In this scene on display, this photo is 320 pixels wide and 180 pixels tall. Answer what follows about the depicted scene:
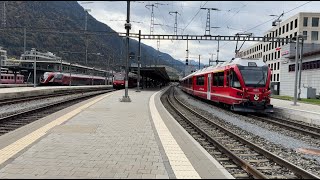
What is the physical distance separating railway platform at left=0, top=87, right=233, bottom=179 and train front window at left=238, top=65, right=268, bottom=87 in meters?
9.51

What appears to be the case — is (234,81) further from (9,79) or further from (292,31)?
(292,31)

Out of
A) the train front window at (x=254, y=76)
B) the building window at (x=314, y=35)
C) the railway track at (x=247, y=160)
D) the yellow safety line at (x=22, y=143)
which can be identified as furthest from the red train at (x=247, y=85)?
the building window at (x=314, y=35)

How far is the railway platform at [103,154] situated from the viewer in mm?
6219

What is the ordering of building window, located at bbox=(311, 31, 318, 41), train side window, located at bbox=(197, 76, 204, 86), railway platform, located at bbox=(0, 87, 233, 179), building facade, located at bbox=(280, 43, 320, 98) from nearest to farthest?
railway platform, located at bbox=(0, 87, 233, 179) → train side window, located at bbox=(197, 76, 204, 86) → building facade, located at bbox=(280, 43, 320, 98) → building window, located at bbox=(311, 31, 318, 41)

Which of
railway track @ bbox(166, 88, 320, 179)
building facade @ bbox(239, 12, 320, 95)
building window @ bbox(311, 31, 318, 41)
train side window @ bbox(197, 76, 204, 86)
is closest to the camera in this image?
railway track @ bbox(166, 88, 320, 179)

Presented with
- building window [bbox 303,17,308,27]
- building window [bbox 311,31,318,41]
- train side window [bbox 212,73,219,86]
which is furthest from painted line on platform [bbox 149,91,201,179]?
building window [bbox 311,31,318,41]

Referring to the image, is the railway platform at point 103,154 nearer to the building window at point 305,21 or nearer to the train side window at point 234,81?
the train side window at point 234,81

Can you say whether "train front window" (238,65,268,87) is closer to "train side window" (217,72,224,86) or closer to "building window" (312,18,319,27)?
"train side window" (217,72,224,86)

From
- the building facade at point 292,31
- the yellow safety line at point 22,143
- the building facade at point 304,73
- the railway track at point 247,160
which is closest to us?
the railway track at point 247,160

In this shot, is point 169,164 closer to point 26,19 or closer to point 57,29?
point 57,29

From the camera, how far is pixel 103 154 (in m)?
7.71

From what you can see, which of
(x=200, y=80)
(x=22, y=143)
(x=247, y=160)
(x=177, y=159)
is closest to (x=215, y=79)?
(x=200, y=80)

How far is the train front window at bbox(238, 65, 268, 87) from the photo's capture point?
67.2 ft

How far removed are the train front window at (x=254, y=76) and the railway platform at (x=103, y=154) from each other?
9.51 m
